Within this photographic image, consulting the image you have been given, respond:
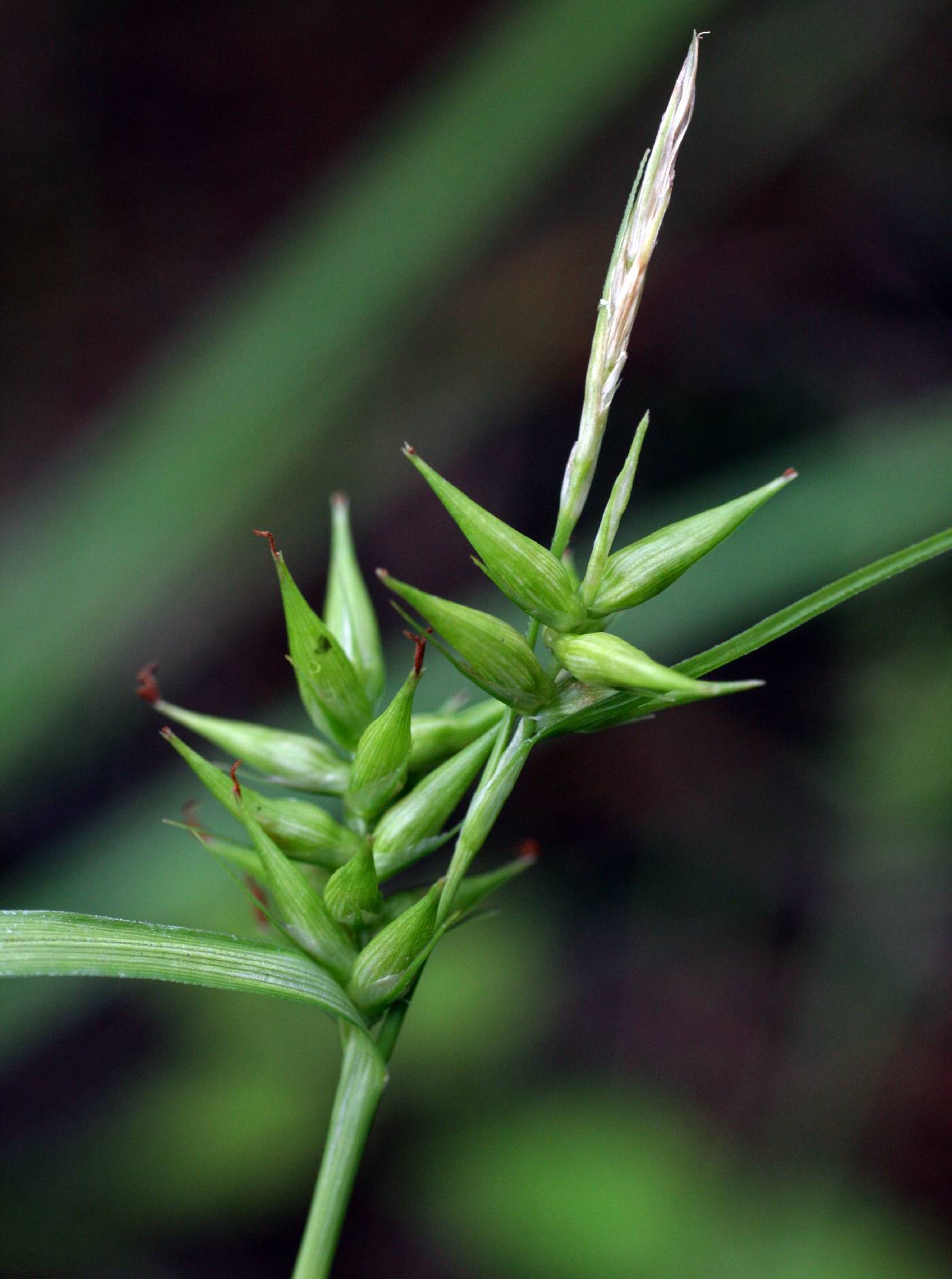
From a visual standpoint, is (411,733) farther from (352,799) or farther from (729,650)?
(729,650)

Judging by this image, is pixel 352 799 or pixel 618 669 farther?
pixel 352 799

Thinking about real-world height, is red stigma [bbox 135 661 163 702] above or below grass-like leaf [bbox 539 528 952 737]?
above

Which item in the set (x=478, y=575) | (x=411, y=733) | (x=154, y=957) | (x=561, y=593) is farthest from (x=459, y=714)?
(x=478, y=575)

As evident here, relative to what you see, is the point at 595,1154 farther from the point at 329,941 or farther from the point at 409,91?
the point at 409,91

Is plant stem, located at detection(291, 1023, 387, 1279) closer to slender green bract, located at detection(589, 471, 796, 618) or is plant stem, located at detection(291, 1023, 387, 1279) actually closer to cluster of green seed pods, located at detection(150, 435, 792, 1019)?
cluster of green seed pods, located at detection(150, 435, 792, 1019)

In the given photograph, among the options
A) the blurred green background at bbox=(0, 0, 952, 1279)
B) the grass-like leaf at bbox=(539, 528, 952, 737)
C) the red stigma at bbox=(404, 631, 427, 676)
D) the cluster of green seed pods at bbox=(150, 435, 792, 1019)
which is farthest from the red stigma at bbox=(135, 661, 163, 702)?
the blurred green background at bbox=(0, 0, 952, 1279)

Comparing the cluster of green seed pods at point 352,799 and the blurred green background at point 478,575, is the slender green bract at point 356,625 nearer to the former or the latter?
the cluster of green seed pods at point 352,799
